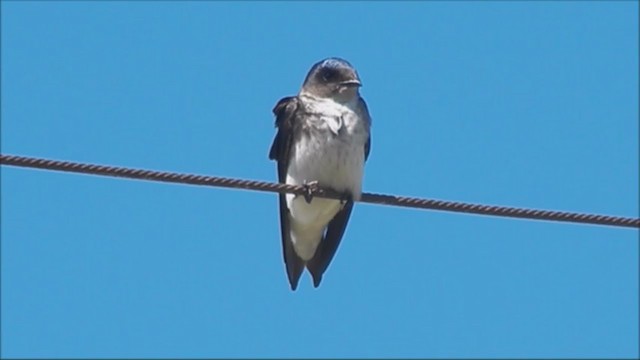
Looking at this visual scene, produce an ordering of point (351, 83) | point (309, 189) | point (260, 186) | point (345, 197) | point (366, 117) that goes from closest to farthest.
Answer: point (260, 186), point (309, 189), point (345, 197), point (366, 117), point (351, 83)

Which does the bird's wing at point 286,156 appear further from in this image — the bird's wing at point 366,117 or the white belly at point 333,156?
the bird's wing at point 366,117

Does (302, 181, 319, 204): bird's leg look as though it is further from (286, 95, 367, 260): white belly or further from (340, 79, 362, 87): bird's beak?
(340, 79, 362, 87): bird's beak

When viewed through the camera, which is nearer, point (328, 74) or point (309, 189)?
point (309, 189)

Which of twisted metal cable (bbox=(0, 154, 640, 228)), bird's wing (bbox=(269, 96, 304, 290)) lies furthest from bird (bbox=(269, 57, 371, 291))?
twisted metal cable (bbox=(0, 154, 640, 228))

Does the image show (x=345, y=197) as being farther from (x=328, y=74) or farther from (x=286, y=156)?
(x=328, y=74)

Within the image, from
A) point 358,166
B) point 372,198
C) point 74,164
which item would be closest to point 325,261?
point 358,166

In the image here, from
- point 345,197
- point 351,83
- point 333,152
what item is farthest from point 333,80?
point 345,197
